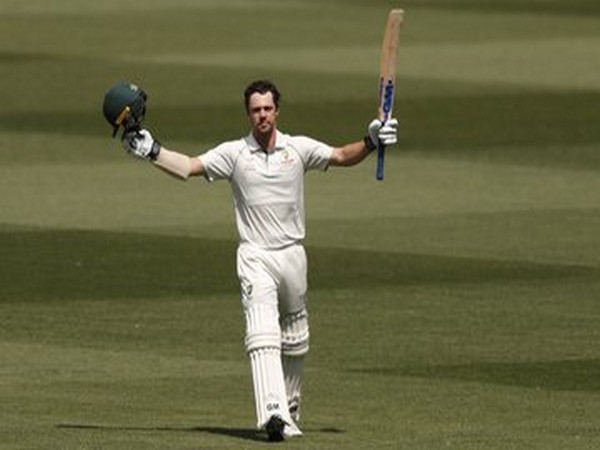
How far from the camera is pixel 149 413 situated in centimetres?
1834

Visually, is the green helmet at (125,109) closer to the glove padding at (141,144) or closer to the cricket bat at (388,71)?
the glove padding at (141,144)

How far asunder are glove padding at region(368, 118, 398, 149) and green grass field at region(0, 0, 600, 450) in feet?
5.75

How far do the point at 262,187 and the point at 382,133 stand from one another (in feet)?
2.66

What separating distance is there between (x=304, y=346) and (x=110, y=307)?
578cm

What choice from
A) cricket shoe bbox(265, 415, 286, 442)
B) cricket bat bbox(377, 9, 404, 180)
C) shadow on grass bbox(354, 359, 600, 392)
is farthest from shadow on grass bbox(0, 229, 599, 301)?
cricket shoe bbox(265, 415, 286, 442)

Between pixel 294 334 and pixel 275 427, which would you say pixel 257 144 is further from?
pixel 275 427

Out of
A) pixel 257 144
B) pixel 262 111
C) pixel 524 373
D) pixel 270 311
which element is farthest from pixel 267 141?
pixel 524 373

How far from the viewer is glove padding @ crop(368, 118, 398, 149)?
17.7 metres

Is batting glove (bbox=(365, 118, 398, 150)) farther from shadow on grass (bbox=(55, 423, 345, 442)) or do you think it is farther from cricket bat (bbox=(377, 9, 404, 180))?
shadow on grass (bbox=(55, 423, 345, 442))

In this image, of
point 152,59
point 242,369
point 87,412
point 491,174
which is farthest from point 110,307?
point 152,59

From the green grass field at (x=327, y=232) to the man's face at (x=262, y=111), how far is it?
1.87m

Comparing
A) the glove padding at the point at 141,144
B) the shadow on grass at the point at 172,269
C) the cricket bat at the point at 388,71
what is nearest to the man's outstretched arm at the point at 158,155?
the glove padding at the point at 141,144

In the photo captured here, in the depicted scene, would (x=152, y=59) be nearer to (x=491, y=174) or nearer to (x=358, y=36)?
(x=358, y=36)

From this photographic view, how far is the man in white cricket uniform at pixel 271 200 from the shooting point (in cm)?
1759
